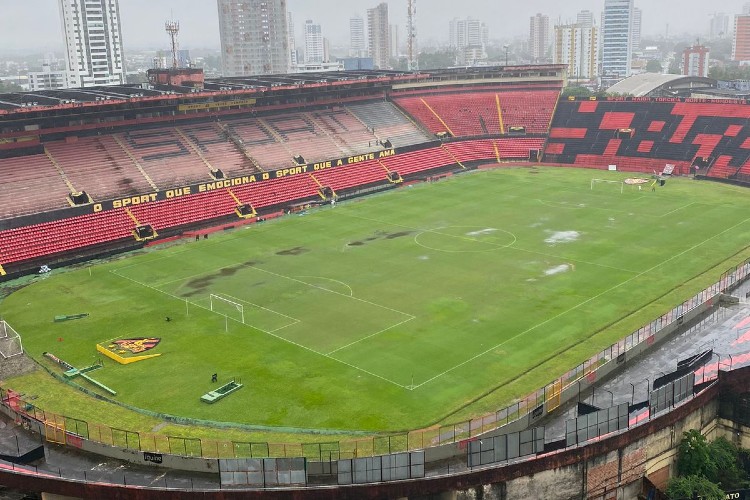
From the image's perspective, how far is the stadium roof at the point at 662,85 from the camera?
132000mm

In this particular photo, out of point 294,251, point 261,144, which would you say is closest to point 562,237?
point 294,251

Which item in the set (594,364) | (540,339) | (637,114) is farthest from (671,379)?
(637,114)

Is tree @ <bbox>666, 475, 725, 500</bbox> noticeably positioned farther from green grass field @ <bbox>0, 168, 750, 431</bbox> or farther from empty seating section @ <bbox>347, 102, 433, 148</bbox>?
empty seating section @ <bbox>347, 102, 433, 148</bbox>

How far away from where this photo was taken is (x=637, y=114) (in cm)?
10700

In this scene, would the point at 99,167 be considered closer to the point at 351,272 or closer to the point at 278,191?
the point at 278,191

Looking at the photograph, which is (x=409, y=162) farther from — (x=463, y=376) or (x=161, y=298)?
(x=463, y=376)

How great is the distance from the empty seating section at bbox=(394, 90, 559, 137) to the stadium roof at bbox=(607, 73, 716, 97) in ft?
81.0

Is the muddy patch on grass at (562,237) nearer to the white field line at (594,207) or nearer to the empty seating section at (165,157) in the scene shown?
the white field line at (594,207)

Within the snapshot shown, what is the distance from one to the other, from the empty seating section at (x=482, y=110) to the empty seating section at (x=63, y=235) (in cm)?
5298

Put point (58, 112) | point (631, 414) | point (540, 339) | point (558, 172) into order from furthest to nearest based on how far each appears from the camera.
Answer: point (558, 172) < point (58, 112) < point (540, 339) < point (631, 414)

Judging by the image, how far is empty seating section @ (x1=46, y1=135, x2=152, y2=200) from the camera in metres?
74.5

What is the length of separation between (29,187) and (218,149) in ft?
76.5

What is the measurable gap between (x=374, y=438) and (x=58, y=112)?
5662 centimetres

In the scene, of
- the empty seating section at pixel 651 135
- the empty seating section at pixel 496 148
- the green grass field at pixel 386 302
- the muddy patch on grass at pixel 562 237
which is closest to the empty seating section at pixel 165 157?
the green grass field at pixel 386 302
